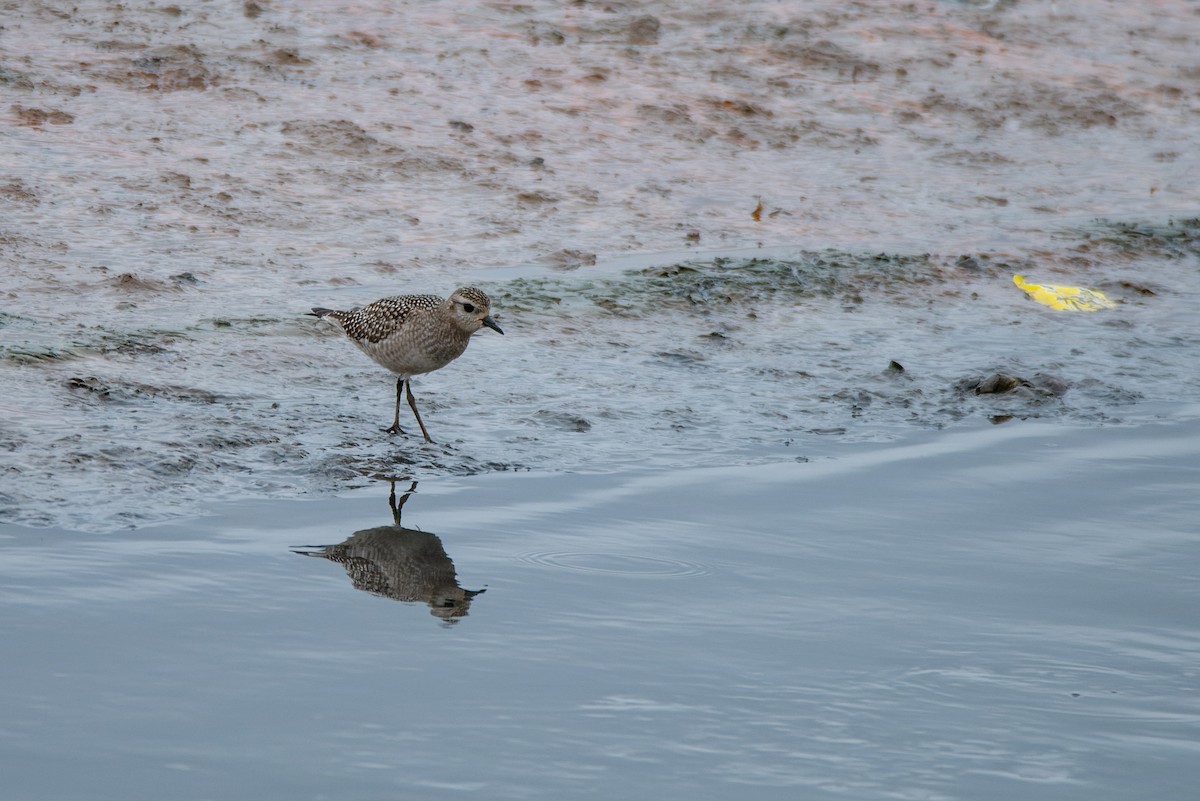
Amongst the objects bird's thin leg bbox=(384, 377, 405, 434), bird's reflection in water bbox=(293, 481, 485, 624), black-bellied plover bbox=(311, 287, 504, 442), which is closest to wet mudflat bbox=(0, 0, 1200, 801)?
bird's reflection in water bbox=(293, 481, 485, 624)

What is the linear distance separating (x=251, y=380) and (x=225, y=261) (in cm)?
214

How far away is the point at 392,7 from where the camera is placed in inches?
634

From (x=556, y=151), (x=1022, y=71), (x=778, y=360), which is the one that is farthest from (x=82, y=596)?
(x=1022, y=71)

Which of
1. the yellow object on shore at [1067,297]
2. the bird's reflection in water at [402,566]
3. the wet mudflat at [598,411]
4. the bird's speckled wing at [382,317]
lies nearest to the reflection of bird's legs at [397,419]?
the wet mudflat at [598,411]

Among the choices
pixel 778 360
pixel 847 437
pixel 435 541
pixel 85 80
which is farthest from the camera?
pixel 85 80

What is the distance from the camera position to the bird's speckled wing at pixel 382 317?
8.50 meters

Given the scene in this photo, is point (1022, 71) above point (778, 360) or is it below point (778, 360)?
above

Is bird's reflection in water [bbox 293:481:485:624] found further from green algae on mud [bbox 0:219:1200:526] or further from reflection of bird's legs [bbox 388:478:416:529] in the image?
green algae on mud [bbox 0:219:1200:526]

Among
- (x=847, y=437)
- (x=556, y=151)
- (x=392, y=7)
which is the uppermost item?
(x=392, y=7)

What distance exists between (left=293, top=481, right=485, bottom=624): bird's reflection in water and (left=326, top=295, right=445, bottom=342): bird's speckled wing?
202 centimetres

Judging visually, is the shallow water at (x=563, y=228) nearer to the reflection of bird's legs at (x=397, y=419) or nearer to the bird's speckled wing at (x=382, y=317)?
the reflection of bird's legs at (x=397, y=419)

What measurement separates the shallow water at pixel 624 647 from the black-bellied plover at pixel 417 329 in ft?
3.82

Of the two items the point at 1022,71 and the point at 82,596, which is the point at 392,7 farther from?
the point at 82,596

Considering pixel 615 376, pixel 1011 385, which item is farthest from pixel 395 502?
pixel 1011 385
